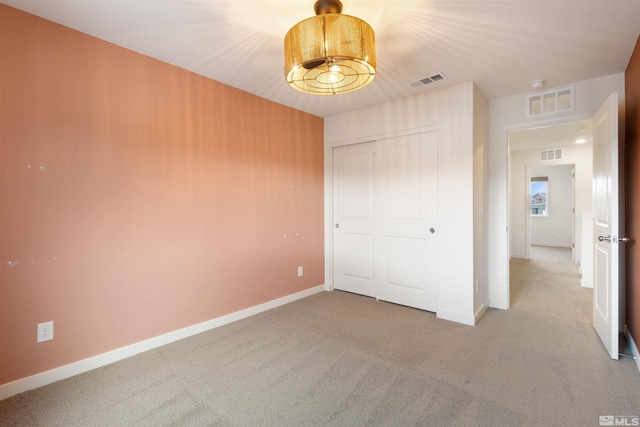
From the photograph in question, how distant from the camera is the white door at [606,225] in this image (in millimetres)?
2141

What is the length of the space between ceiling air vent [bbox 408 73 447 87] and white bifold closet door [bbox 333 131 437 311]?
53 centimetres

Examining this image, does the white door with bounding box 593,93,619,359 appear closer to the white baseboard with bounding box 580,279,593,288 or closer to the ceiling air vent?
the ceiling air vent

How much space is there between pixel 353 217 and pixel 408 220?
79 centimetres

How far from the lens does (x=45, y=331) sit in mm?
1950

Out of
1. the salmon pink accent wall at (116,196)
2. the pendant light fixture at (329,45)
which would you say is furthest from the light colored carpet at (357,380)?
the pendant light fixture at (329,45)

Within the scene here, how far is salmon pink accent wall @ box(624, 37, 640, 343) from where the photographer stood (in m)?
2.19

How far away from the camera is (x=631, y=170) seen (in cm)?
243

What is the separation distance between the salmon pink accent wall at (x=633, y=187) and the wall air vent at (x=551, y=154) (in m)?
4.41

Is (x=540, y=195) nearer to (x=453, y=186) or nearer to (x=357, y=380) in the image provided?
(x=453, y=186)

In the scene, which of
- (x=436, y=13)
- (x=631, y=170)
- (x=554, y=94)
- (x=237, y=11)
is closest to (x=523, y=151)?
(x=554, y=94)

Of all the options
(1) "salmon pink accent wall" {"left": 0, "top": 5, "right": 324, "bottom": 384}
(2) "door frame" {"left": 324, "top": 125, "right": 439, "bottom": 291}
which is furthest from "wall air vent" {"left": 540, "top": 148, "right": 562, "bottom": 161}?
(1) "salmon pink accent wall" {"left": 0, "top": 5, "right": 324, "bottom": 384}

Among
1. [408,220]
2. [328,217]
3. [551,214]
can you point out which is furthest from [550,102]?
[551,214]

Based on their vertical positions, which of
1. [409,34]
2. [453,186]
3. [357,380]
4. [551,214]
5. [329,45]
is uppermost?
[409,34]

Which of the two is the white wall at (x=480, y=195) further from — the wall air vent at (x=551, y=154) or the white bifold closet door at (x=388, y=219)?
the wall air vent at (x=551, y=154)
